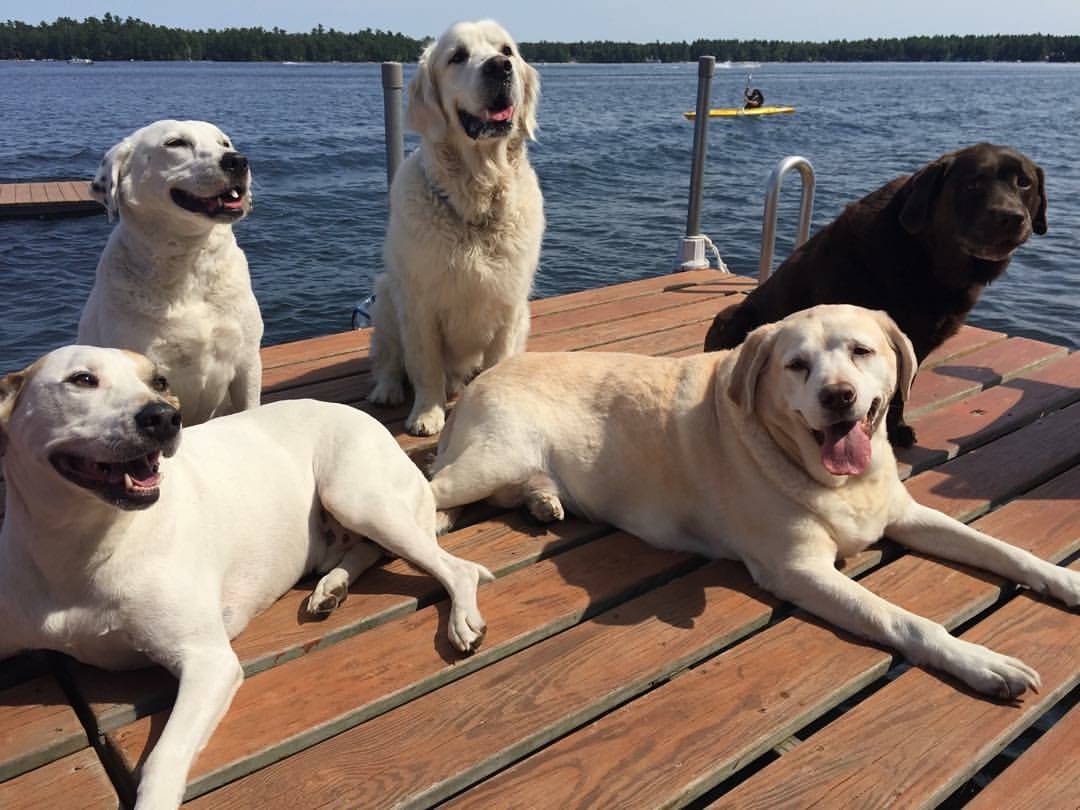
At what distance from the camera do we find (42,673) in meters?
2.10

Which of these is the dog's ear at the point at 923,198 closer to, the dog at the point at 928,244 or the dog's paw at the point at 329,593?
the dog at the point at 928,244

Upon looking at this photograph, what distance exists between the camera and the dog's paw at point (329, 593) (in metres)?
2.32

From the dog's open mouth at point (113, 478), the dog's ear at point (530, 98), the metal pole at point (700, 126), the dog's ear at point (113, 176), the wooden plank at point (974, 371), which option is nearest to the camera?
the dog's open mouth at point (113, 478)

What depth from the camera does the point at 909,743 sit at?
1.92 metres

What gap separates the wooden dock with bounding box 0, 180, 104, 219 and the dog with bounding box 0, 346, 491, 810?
40.4ft

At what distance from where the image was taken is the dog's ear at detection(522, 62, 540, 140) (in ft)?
12.0

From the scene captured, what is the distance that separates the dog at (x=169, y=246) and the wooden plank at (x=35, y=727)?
3.75ft

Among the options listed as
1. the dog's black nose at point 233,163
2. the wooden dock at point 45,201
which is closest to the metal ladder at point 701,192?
the dog's black nose at point 233,163

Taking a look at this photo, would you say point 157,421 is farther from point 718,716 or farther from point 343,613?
point 718,716

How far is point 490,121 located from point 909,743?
269 centimetres

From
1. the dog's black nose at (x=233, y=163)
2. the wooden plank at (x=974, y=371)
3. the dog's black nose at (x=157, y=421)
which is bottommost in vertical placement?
the wooden plank at (x=974, y=371)

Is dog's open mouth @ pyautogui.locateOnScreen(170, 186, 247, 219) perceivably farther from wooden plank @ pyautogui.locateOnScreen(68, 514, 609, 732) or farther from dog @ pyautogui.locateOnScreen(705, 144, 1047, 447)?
dog @ pyautogui.locateOnScreen(705, 144, 1047, 447)

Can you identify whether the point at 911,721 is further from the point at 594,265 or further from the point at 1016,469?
the point at 594,265

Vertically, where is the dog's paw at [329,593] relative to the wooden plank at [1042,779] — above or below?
above
